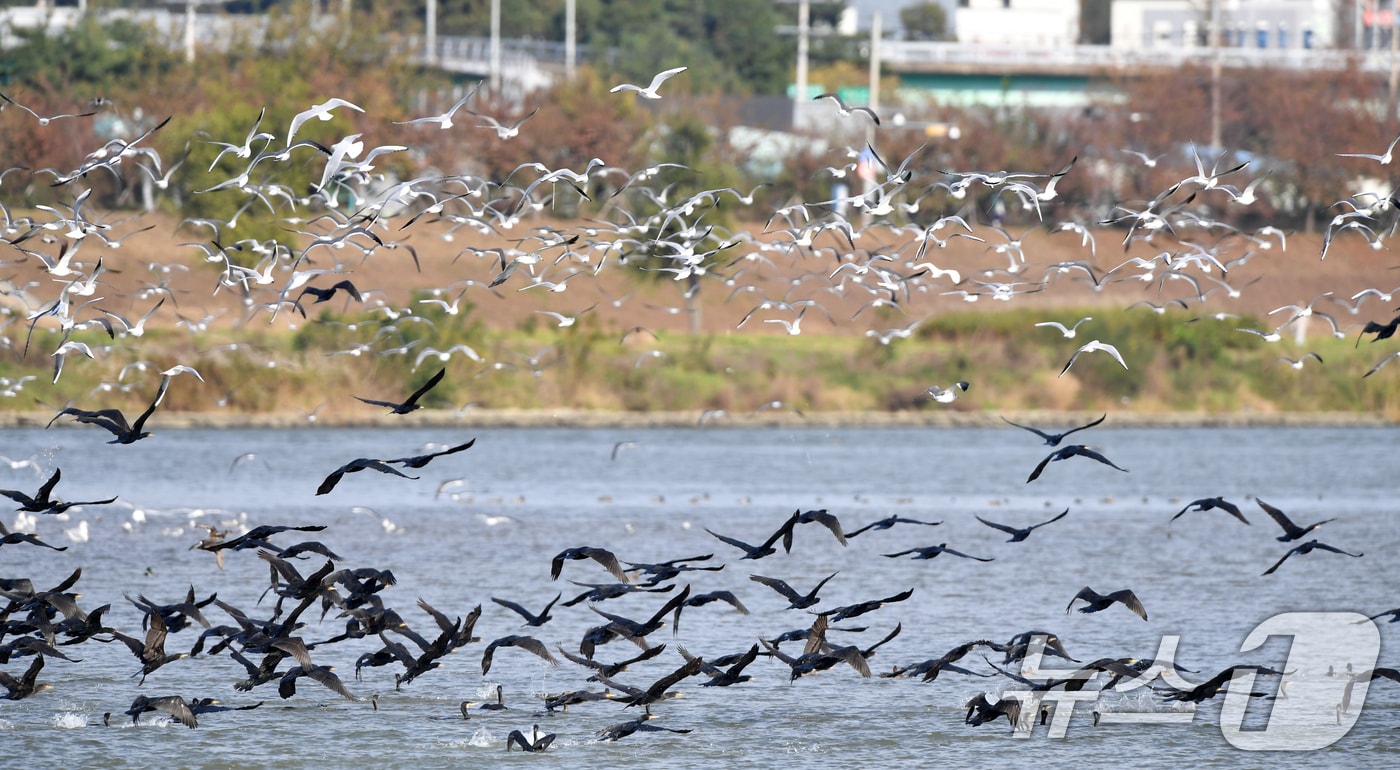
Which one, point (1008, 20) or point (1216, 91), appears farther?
point (1008, 20)

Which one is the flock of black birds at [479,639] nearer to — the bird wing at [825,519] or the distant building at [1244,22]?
the bird wing at [825,519]

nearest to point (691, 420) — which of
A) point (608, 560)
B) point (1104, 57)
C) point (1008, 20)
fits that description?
point (608, 560)

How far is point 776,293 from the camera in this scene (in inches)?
2226

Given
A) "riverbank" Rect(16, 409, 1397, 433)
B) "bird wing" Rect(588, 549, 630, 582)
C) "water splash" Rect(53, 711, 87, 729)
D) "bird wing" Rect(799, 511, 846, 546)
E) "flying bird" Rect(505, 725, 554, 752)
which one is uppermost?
"bird wing" Rect(799, 511, 846, 546)

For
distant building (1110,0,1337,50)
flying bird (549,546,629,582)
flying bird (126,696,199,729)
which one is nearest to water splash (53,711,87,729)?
flying bird (126,696,199,729)

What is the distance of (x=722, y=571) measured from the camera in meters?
31.0

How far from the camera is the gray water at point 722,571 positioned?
61.0 feet

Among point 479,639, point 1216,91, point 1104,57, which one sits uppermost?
point 1104,57

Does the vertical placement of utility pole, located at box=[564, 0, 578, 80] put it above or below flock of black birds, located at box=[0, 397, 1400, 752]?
above

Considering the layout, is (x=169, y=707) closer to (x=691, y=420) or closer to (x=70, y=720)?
(x=70, y=720)

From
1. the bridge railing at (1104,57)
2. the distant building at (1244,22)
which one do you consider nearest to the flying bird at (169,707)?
the bridge railing at (1104,57)

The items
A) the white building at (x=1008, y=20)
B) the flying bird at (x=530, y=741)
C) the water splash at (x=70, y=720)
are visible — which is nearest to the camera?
the flying bird at (x=530, y=741)

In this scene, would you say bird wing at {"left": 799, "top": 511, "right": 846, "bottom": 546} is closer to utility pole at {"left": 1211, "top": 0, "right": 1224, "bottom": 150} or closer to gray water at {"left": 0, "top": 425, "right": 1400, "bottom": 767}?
gray water at {"left": 0, "top": 425, "right": 1400, "bottom": 767}

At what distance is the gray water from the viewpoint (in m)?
18.6
